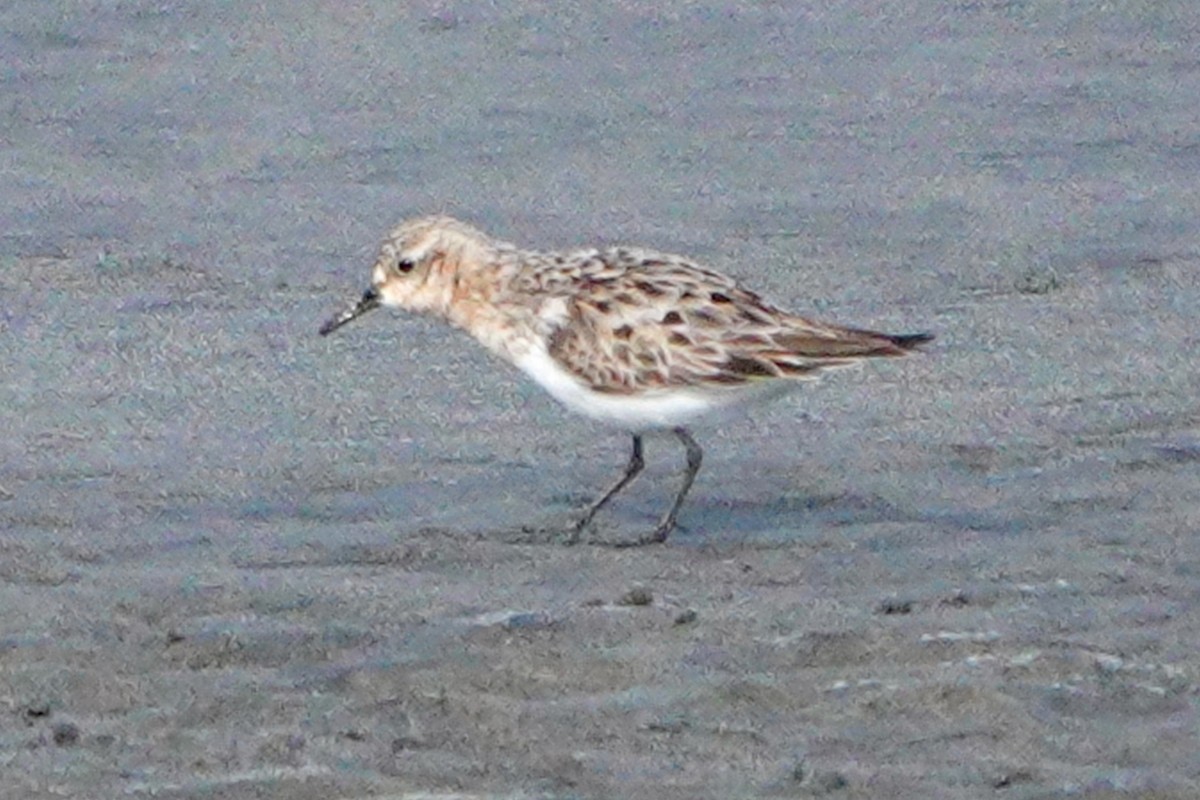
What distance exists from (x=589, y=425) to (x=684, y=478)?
0.83 meters

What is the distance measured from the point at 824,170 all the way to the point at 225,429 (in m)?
3.28

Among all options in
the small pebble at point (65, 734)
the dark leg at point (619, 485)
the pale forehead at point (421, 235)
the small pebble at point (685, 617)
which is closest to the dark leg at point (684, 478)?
the dark leg at point (619, 485)

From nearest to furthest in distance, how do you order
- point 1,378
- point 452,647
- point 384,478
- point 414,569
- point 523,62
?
point 452,647 → point 414,569 → point 384,478 → point 1,378 → point 523,62

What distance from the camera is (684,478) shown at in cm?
877

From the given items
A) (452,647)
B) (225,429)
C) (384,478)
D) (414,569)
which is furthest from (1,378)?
(452,647)

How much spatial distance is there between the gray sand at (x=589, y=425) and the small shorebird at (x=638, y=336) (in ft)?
1.13

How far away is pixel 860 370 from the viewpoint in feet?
32.1

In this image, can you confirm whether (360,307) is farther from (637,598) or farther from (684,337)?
(637,598)

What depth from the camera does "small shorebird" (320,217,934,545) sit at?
27.8 feet

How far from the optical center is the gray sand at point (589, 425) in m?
6.89

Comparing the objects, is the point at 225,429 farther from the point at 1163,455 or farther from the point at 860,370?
the point at 1163,455

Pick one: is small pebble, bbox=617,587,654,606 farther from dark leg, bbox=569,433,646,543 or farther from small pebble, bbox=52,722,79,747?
small pebble, bbox=52,722,79,747

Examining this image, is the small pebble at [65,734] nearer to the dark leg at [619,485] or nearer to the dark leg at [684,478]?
the dark leg at [619,485]

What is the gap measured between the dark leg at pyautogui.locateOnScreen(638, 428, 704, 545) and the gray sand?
0.26 ft
